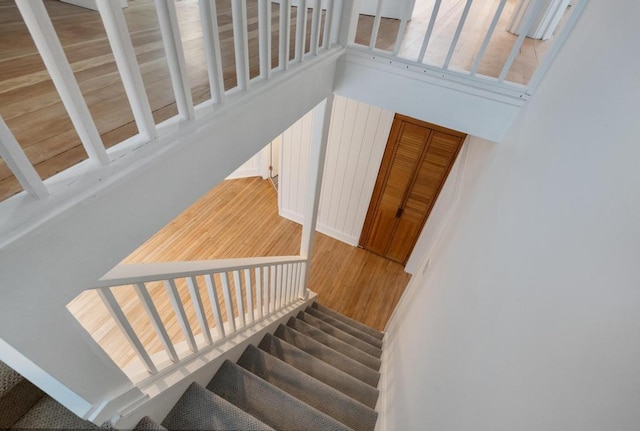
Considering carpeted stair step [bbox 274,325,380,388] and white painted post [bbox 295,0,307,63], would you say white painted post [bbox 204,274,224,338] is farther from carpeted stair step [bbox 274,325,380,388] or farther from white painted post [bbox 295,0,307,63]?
white painted post [bbox 295,0,307,63]

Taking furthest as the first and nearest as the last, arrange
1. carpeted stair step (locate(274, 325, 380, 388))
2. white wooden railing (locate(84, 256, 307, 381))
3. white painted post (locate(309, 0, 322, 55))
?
carpeted stair step (locate(274, 325, 380, 388)) < white painted post (locate(309, 0, 322, 55)) < white wooden railing (locate(84, 256, 307, 381))

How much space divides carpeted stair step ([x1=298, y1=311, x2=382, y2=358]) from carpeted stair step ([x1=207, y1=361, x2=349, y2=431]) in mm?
1222

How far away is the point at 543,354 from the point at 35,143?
48.5 inches

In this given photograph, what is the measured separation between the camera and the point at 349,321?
3.44 metres

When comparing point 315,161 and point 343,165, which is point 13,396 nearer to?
point 315,161

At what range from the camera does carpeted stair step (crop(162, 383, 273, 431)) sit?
1432 millimetres

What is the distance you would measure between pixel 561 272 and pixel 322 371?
76.9 inches

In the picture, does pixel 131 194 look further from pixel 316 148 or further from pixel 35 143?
pixel 316 148

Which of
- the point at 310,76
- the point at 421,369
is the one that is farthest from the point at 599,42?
the point at 421,369

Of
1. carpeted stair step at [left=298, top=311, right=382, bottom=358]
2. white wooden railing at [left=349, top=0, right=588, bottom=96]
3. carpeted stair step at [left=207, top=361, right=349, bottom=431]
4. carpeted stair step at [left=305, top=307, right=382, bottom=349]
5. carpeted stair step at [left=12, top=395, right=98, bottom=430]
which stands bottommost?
carpeted stair step at [left=305, top=307, right=382, bottom=349]

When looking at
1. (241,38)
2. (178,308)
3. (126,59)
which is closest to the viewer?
(126,59)

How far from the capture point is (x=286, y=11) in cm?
111

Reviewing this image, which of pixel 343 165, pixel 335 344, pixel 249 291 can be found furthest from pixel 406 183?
pixel 249 291

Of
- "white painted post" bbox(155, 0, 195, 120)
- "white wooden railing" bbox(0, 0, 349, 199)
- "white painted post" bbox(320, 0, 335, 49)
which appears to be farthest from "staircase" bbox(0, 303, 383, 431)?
"white painted post" bbox(320, 0, 335, 49)
